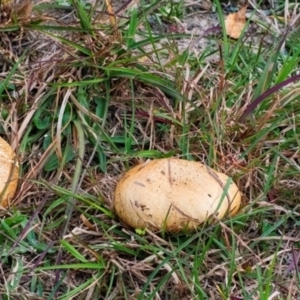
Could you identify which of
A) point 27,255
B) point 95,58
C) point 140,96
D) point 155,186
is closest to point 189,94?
point 140,96

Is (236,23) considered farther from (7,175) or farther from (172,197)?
(7,175)

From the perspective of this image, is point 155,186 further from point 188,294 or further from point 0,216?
point 0,216

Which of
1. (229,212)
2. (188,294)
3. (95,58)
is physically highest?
(95,58)

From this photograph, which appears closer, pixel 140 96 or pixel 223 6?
pixel 140 96

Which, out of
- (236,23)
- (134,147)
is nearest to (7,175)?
(134,147)

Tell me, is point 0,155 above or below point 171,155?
above
